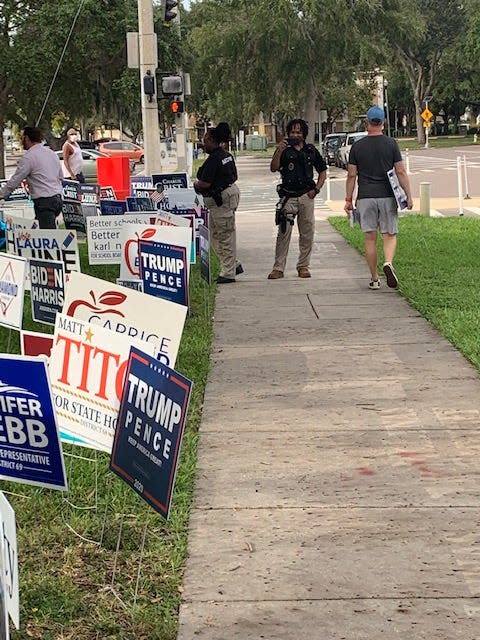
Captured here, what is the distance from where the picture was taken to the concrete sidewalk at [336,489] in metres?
4.13

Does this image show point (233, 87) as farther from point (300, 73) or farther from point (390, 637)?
point (390, 637)

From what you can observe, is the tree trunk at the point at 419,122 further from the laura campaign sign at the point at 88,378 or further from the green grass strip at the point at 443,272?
the laura campaign sign at the point at 88,378

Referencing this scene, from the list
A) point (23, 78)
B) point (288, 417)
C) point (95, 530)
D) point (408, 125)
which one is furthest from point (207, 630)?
point (408, 125)

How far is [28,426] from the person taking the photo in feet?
13.7

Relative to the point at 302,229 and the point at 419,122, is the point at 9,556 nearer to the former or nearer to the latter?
the point at 302,229

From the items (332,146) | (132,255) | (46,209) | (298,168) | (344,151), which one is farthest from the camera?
(332,146)

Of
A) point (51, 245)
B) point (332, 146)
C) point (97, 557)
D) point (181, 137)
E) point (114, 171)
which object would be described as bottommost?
point (97, 557)

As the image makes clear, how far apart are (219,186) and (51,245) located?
11.5 ft

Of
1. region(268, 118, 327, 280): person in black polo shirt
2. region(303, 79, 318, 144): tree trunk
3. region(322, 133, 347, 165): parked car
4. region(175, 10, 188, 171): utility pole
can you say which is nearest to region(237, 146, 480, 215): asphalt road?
region(322, 133, 347, 165): parked car

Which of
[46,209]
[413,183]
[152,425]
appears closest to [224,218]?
[46,209]

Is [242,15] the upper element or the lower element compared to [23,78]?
upper

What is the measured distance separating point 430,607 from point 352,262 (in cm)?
1082

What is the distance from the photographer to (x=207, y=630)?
400 centimetres

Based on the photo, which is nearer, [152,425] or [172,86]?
[152,425]
